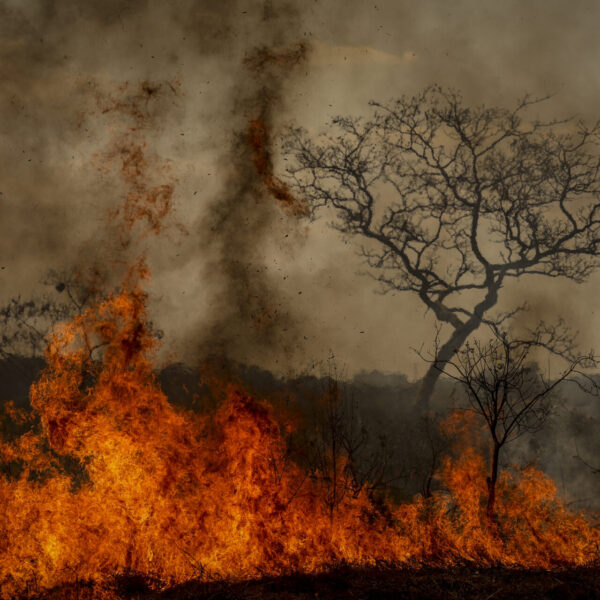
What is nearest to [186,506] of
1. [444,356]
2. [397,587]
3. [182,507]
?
[182,507]

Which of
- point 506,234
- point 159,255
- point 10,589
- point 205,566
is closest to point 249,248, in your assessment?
point 159,255

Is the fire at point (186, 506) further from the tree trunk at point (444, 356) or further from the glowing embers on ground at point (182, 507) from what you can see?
the tree trunk at point (444, 356)

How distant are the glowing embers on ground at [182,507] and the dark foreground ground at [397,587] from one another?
3.35 ft

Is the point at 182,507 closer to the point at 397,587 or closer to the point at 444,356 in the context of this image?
the point at 397,587

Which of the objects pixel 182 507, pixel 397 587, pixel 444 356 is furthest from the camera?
pixel 444 356

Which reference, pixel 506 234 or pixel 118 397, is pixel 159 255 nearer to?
pixel 118 397

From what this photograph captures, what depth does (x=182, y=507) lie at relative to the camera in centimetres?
1180

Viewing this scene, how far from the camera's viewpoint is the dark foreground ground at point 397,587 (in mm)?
Answer: 7988

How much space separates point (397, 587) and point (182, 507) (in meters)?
5.06

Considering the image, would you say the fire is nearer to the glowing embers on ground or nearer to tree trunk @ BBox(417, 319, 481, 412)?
the glowing embers on ground

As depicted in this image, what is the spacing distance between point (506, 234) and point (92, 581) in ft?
45.0

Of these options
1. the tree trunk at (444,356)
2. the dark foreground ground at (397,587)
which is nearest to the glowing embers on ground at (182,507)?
the dark foreground ground at (397,587)

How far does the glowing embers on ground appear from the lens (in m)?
11.1

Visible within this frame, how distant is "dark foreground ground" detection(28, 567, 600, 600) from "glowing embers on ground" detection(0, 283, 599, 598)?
102 centimetres
